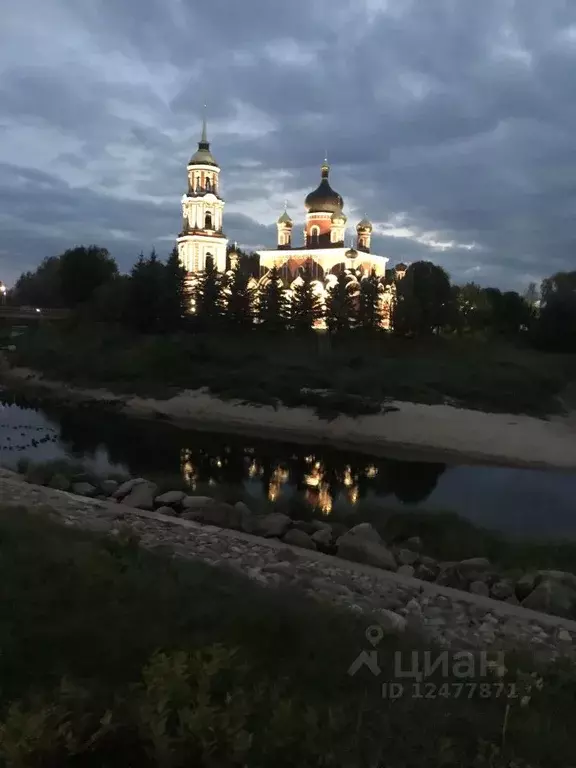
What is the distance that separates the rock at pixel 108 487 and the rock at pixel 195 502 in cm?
167

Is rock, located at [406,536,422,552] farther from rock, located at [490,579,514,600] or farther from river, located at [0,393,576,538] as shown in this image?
rock, located at [490,579,514,600]

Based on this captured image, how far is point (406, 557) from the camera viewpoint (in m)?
8.91

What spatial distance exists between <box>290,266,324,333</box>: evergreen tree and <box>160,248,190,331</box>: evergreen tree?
6521mm

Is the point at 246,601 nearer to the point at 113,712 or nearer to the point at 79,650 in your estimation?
the point at 79,650

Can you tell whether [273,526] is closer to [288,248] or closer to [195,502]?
[195,502]

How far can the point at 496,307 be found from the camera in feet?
146

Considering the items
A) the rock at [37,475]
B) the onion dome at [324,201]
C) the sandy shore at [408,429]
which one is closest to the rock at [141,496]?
the rock at [37,475]

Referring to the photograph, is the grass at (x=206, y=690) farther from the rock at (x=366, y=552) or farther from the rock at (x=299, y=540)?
the rock at (x=299, y=540)

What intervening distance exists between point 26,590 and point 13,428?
59.1ft

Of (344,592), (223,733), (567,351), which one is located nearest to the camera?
(223,733)

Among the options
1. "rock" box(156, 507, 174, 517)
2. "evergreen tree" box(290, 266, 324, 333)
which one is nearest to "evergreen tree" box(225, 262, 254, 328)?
"evergreen tree" box(290, 266, 324, 333)

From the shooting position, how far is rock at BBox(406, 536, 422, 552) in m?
9.83

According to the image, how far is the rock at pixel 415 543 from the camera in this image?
387 inches

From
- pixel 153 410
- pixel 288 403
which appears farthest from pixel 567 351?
pixel 153 410
